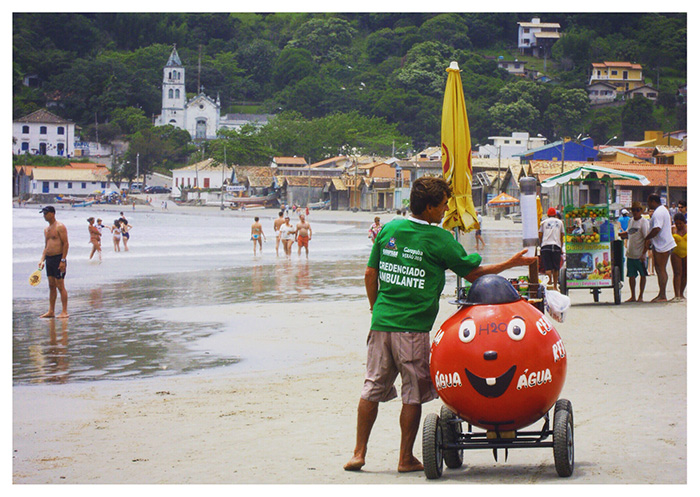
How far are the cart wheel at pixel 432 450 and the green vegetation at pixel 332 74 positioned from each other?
323ft

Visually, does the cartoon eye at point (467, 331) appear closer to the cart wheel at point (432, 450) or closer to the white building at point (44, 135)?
the cart wheel at point (432, 450)

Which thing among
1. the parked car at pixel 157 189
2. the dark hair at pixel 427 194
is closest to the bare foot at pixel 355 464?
the dark hair at pixel 427 194

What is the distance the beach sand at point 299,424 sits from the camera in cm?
473

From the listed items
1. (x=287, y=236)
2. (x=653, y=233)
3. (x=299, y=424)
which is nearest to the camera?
(x=299, y=424)

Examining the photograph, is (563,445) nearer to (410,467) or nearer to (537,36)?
(410,467)

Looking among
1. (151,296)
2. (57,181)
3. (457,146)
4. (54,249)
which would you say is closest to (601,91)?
(57,181)

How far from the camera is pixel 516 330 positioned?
173 inches

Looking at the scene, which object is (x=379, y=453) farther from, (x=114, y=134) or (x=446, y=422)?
(x=114, y=134)

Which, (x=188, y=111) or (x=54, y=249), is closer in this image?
(x=54, y=249)

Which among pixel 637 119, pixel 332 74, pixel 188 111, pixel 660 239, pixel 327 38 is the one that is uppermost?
pixel 327 38

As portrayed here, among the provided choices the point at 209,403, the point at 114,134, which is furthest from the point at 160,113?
the point at 209,403

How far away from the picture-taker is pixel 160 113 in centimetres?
15750

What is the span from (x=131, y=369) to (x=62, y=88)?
13758 cm

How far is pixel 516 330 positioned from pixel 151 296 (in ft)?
39.4
